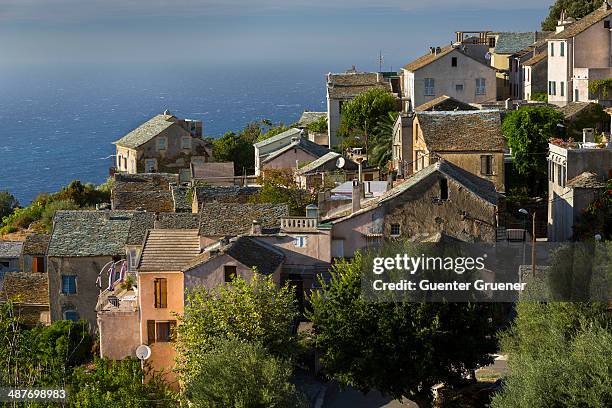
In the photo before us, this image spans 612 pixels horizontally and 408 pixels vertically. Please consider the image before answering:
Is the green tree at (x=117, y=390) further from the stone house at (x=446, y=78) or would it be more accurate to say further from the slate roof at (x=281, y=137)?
the stone house at (x=446, y=78)

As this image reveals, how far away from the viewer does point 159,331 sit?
41.5 meters

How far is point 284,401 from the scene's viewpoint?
32594 millimetres

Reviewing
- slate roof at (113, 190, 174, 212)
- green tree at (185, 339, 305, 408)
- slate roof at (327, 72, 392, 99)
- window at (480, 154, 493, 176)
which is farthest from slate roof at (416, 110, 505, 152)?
slate roof at (327, 72, 392, 99)

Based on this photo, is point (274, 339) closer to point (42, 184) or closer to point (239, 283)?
point (239, 283)

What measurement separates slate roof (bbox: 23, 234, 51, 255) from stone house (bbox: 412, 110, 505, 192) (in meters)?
15.5

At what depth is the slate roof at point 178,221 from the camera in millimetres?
47969

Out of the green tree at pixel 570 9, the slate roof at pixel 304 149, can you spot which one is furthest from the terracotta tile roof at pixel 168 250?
the green tree at pixel 570 9

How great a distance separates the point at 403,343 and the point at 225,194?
21.5 metres

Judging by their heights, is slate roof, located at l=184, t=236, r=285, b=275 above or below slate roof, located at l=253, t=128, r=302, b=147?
below

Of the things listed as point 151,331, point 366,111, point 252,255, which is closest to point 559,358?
point 252,255

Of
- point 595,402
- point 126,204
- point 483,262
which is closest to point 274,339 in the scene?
point 483,262

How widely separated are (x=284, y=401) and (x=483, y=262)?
31.9ft

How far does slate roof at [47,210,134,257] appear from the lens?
5100cm
